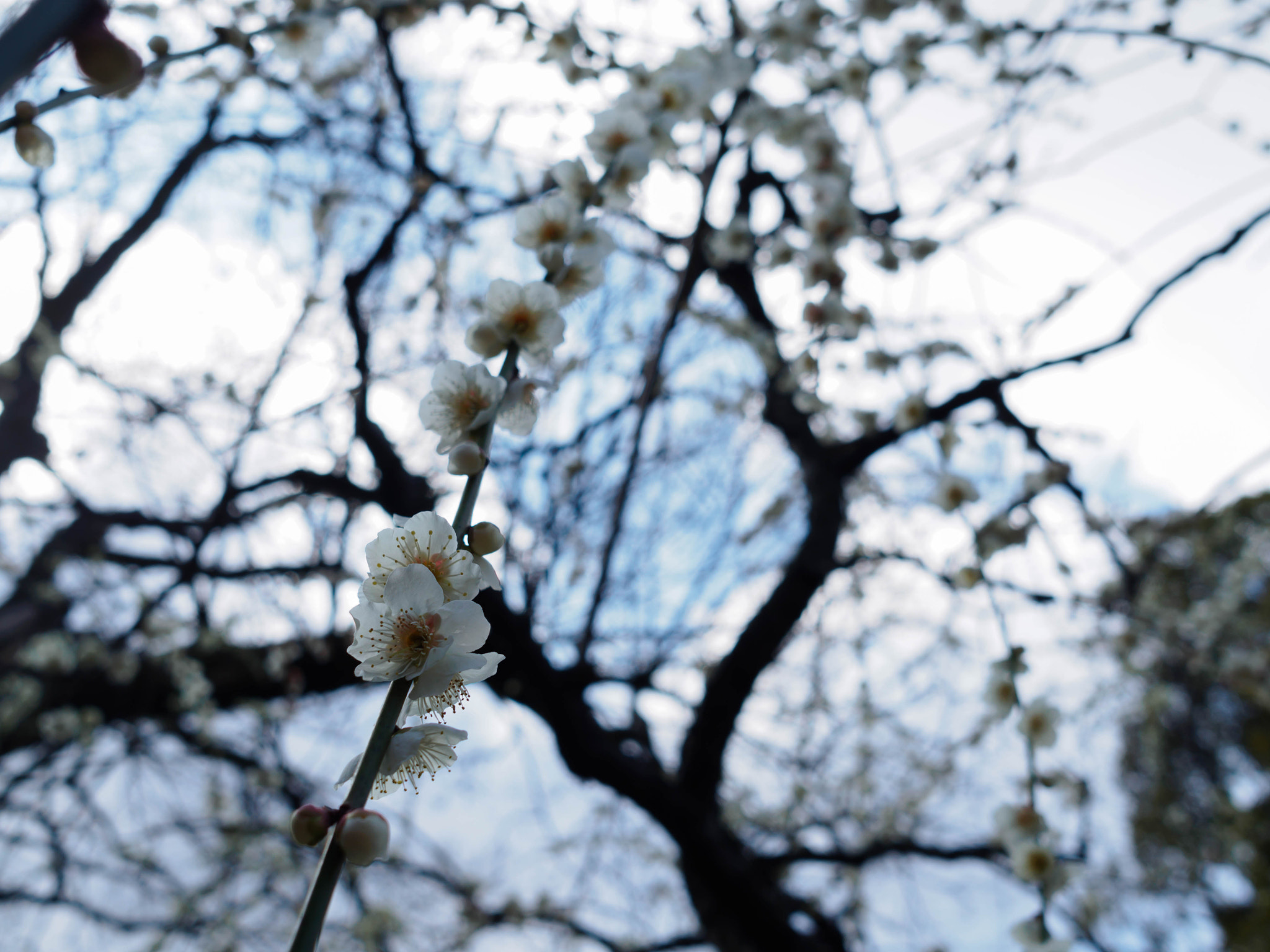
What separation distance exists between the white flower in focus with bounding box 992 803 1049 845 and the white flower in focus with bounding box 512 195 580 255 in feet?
4.16

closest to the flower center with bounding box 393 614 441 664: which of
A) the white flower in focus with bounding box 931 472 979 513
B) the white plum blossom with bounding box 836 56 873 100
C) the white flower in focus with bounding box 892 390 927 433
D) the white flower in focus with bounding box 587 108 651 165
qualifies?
the white flower in focus with bounding box 587 108 651 165

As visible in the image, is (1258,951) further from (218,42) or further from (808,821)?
(218,42)

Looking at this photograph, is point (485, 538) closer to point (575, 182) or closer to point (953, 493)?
point (575, 182)

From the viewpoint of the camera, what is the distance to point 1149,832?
15.0 feet

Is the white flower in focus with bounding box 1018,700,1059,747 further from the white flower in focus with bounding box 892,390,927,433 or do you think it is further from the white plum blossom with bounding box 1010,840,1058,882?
the white flower in focus with bounding box 892,390,927,433

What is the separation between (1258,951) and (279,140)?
5.88 meters

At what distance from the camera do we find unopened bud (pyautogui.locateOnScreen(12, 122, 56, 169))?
69 cm

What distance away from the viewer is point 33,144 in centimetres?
71

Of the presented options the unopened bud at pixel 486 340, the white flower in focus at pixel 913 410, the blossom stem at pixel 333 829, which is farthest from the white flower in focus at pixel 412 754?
the white flower in focus at pixel 913 410

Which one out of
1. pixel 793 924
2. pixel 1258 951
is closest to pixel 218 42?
pixel 793 924

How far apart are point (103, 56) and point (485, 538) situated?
38cm

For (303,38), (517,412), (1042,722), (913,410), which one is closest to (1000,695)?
(1042,722)

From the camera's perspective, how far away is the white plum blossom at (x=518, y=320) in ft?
2.50

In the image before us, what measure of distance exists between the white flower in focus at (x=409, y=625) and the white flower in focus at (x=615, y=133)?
0.81m
